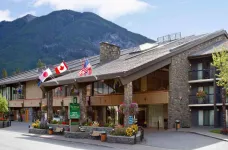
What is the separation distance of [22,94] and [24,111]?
303 cm

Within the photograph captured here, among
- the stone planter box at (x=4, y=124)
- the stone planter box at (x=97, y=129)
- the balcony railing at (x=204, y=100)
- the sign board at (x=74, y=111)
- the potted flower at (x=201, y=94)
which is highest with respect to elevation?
the potted flower at (x=201, y=94)

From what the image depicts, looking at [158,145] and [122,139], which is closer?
[158,145]

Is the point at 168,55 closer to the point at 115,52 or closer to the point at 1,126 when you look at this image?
the point at 115,52

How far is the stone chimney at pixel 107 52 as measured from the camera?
4376cm

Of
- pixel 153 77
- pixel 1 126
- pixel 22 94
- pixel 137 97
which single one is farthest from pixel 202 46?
pixel 22 94

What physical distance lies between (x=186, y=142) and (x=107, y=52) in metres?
20.3

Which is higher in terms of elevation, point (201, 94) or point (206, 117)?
point (201, 94)

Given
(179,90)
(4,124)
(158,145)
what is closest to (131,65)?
(179,90)

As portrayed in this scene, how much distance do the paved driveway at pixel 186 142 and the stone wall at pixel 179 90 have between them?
614 cm

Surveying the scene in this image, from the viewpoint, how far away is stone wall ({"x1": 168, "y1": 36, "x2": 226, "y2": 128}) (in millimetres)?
36625

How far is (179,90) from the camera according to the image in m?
37.9

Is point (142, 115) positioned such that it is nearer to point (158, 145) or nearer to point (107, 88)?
point (107, 88)

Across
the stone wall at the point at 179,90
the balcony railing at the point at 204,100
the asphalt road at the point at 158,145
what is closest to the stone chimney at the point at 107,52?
the stone wall at the point at 179,90

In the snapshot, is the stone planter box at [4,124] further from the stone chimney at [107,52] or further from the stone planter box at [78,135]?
the stone planter box at [78,135]
